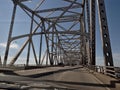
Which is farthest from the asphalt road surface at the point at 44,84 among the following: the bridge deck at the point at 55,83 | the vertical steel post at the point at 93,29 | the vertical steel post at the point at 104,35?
the vertical steel post at the point at 93,29

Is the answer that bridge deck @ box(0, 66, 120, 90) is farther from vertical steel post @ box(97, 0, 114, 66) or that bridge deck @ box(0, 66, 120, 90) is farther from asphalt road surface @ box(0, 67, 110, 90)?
vertical steel post @ box(97, 0, 114, 66)

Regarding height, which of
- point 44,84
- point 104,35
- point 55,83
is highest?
point 104,35

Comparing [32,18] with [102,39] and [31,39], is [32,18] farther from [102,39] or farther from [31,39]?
[102,39]

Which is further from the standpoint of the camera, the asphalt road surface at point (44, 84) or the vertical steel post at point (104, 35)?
the vertical steel post at point (104, 35)

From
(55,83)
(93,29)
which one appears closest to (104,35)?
(55,83)

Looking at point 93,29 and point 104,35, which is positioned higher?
point 93,29

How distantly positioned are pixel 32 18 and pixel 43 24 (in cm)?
695

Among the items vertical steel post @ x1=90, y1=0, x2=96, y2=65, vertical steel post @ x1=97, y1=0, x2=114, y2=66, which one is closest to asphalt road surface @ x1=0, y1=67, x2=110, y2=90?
vertical steel post @ x1=97, y1=0, x2=114, y2=66

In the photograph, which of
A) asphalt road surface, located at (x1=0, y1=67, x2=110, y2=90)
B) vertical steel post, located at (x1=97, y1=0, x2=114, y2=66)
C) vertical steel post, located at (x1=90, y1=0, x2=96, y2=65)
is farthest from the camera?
vertical steel post, located at (x1=90, y1=0, x2=96, y2=65)

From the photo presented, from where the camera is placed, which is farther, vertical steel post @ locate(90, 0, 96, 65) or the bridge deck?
vertical steel post @ locate(90, 0, 96, 65)

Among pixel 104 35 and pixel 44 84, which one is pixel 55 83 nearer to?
pixel 44 84

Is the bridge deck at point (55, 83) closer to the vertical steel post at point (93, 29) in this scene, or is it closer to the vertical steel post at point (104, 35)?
the vertical steel post at point (104, 35)

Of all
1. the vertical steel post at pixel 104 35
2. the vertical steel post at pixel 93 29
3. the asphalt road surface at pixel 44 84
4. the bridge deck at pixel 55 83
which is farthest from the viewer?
the vertical steel post at pixel 93 29

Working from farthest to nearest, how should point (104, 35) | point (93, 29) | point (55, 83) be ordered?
point (93, 29), point (104, 35), point (55, 83)
